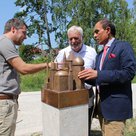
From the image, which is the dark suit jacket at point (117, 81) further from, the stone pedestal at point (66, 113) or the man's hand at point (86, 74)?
the stone pedestal at point (66, 113)

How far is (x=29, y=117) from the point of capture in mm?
7984

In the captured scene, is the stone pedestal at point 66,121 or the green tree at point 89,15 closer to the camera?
the stone pedestal at point 66,121

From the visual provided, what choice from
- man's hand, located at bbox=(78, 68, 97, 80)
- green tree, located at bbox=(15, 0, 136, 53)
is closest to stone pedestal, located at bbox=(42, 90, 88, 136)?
man's hand, located at bbox=(78, 68, 97, 80)

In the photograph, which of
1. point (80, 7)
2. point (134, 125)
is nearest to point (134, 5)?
point (80, 7)

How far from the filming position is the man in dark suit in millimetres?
3197

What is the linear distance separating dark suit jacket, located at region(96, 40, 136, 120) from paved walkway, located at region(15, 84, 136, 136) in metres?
3.40

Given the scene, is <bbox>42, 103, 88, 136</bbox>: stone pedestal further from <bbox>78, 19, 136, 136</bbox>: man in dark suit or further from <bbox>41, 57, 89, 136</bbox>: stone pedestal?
<bbox>78, 19, 136, 136</bbox>: man in dark suit

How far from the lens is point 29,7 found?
26.0 metres

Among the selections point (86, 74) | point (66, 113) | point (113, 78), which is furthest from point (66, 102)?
point (113, 78)

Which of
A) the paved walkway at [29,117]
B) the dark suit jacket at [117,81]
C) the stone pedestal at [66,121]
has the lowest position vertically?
the paved walkway at [29,117]

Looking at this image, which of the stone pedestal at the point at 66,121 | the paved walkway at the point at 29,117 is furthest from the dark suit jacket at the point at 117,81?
the paved walkway at the point at 29,117

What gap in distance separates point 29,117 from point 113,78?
508 cm

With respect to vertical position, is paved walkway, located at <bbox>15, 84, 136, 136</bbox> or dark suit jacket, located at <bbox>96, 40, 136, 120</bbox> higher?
dark suit jacket, located at <bbox>96, 40, 136, 120</bbox>

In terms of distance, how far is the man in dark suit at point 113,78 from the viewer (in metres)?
→ 3.20
